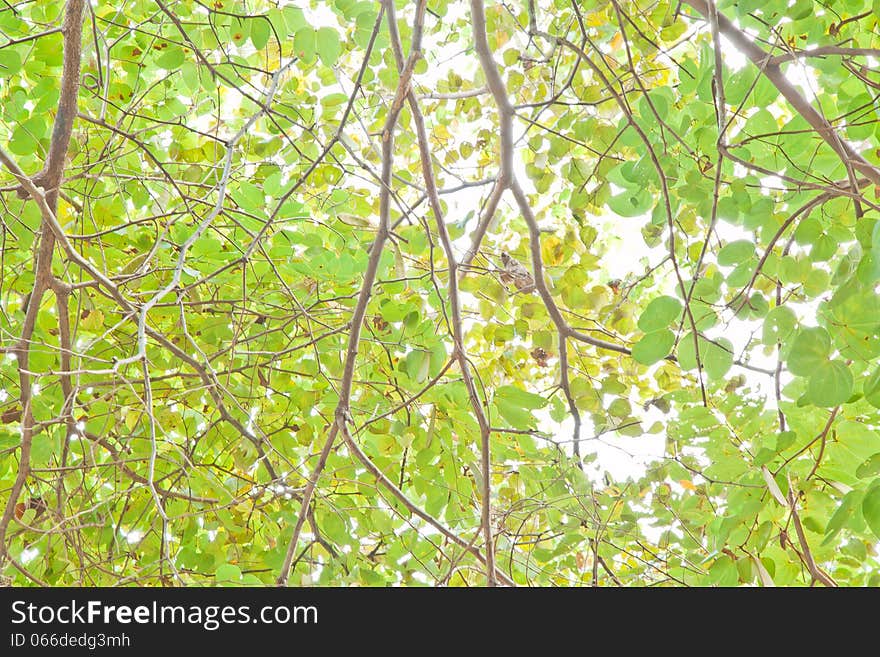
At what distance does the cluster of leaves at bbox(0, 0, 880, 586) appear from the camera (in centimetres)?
114

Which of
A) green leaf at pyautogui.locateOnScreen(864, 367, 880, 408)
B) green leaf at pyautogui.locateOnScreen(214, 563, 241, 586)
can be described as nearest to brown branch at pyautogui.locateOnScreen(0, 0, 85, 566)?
green leaf at pyautogui.locateOnScreen(214, 563, 241, 586)

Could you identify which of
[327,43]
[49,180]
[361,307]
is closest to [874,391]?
[361,307]

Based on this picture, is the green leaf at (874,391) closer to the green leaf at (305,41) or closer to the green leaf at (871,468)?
the green leaf at (871,468)

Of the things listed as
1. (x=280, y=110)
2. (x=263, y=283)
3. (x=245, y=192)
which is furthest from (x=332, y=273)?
(x=280, y=110)

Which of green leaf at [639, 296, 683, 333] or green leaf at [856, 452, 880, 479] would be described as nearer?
green leaf at [856, 452, 880, 479]

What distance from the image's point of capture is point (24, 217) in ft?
4.92

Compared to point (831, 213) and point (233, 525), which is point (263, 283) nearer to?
point (233, 525)

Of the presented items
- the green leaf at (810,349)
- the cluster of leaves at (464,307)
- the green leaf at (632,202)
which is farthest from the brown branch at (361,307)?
the green leaf at (810,349)

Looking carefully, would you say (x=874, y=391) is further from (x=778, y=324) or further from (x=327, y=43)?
(x=327, y=43)

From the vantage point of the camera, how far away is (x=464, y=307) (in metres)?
1.95

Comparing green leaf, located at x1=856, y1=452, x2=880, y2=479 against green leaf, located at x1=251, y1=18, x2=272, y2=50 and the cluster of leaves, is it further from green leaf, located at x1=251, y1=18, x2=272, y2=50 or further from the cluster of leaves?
green leaf, located at x1=251, y1=18, x2=272, y2=50

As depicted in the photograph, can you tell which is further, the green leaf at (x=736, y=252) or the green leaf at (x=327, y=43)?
the green leaf at (x=327, y=43)

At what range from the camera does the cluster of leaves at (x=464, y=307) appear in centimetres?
114
